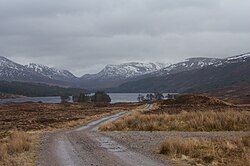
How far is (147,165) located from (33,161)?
5.13 meters

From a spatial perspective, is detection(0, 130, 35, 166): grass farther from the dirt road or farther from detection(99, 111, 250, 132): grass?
detection(99, 111, 250, 132): grass

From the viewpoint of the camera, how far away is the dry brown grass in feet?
58.5

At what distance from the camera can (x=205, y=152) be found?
783 inches

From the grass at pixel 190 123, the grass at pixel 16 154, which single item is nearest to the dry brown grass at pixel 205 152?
the grass at pixel 16 154

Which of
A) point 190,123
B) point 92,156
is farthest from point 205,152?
point 190,123

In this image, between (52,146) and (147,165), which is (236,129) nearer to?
(52,146)

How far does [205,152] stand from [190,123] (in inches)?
793

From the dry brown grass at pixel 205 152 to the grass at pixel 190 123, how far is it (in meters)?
15.0

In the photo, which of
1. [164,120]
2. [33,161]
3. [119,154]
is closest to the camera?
[33,161]

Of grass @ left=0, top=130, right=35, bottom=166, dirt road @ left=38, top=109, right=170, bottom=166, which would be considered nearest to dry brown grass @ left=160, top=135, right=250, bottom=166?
dirt road @ left=38, top=109, right=170, bottom=166

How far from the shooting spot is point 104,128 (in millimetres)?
40312

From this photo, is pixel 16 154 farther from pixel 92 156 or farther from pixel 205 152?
pixel 205 152

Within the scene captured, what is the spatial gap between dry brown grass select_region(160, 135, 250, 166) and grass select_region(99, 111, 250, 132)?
15.0 meters

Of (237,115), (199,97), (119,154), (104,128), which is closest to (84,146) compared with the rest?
(119,154)
